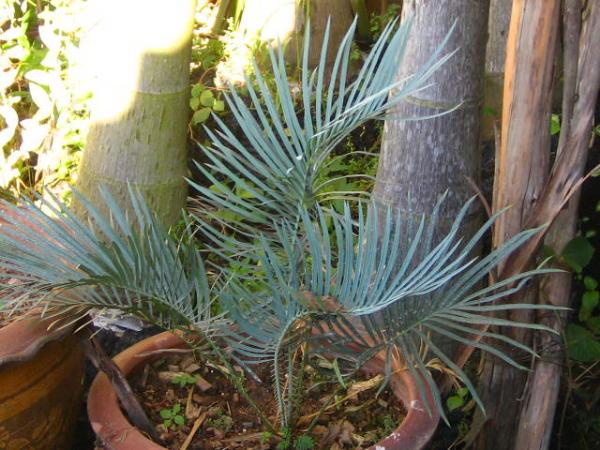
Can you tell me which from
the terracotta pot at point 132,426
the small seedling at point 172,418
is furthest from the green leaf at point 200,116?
the small seedling at point 172,418

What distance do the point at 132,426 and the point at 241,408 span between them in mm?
260

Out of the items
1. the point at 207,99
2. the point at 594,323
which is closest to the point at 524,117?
the point at 594,323

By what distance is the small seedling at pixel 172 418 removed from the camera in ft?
4.95

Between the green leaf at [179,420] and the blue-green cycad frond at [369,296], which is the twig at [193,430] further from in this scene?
the blue-green cycad frond at [369,296]

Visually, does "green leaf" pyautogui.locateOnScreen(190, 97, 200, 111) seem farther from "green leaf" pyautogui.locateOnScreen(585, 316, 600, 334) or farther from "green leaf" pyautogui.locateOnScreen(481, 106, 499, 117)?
"green leaf" pyautogui.locateOnScreen(585, 316, 600, 334)

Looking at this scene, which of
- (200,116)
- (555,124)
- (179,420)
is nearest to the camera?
(179,420)

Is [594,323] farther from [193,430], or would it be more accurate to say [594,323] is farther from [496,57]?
[193,430]

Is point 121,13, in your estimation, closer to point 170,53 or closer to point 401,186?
point 170,53

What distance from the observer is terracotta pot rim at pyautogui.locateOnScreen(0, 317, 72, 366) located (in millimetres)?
1445

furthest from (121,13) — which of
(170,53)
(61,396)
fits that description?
(61,396)

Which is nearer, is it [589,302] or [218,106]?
[589,302]

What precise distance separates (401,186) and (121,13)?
0.87m

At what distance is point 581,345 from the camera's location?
1728 mm

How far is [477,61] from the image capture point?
1.58 meters
